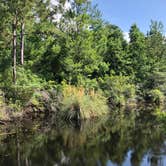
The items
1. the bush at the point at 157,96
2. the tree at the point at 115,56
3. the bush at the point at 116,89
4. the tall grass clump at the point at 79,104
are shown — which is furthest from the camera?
the tree at the point at 115,56

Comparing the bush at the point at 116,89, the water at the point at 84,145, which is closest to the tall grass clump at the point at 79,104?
the water at the point at 84,145

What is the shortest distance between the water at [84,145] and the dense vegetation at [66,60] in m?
3.61

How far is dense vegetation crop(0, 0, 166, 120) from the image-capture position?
23.3m

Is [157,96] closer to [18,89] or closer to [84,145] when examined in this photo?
[18,89]

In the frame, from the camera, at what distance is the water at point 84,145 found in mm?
11664

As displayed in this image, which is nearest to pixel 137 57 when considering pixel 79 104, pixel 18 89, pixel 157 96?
pixel 157 96

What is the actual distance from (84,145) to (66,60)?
54.0 feet

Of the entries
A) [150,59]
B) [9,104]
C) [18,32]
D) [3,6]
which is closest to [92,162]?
[9,104]

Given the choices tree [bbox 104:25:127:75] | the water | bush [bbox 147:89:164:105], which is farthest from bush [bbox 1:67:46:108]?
bush [bbox 147:89:164:105]

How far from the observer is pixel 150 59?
48969mm

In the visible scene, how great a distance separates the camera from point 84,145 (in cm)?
1431

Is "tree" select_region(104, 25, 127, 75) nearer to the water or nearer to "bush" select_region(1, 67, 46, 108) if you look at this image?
"bush" select_region(1, 67, 46, 108)

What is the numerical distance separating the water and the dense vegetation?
3.61 metres

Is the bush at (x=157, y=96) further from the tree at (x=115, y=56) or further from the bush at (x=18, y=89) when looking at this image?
the bush at (x=18, y=89)
